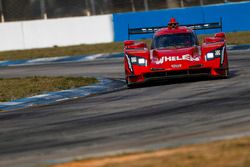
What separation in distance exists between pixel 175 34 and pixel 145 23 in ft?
53.0

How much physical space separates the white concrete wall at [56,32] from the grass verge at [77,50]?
553 millimetres

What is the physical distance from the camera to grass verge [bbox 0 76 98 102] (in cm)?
1725

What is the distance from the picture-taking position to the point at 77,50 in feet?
105

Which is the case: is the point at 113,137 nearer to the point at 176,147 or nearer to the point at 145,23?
the point at 176,147

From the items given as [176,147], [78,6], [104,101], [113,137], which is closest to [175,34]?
[104,101]

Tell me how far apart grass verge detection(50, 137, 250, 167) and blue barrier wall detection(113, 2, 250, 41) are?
24.8 metres

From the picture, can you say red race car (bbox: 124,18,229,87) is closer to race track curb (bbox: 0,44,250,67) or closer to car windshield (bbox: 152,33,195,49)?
car windshield (bbox: 152,33,195,49)

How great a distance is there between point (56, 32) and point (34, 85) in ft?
52.2

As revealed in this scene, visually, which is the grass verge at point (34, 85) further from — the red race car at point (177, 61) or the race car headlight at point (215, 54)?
the race car headlight at point (215, 54)

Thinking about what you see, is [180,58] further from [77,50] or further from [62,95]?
[77,50]

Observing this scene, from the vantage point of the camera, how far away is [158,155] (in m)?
8.01

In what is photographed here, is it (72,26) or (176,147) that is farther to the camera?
(72,26)

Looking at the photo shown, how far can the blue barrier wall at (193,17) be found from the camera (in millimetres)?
33031

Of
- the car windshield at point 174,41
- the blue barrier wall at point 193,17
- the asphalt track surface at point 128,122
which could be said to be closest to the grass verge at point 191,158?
the asphalt track surface at point 128,122
